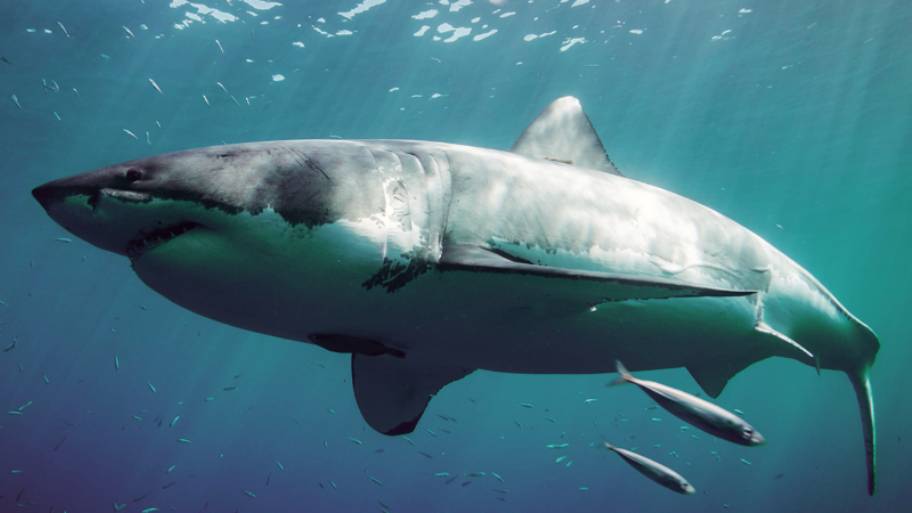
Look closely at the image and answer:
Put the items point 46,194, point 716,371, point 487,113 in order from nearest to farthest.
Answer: point 46,194 < point 716,371 < point 487,113

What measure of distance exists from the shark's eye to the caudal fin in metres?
6.03

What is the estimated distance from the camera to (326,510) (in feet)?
128

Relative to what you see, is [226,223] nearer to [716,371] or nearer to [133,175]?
[133,175]

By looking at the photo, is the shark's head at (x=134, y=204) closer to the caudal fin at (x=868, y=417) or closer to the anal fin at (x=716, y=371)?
the anal fin at (x=716, y=371)

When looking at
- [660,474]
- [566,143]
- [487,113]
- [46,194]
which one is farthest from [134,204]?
[487,113]

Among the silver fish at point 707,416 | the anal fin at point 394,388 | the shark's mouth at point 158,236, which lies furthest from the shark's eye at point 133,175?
the silver fish at point 707,416

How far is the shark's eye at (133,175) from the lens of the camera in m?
2.06

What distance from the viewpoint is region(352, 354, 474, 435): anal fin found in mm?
3896

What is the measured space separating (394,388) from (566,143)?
7.33ft

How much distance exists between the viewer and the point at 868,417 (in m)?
5.25

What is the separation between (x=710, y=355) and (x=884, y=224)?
53291mm

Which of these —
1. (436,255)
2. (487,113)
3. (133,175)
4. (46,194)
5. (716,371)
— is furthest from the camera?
(487,113)

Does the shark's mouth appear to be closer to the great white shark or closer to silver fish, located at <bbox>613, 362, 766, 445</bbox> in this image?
the great white shark

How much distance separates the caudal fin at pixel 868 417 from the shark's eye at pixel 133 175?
6.03 meters
